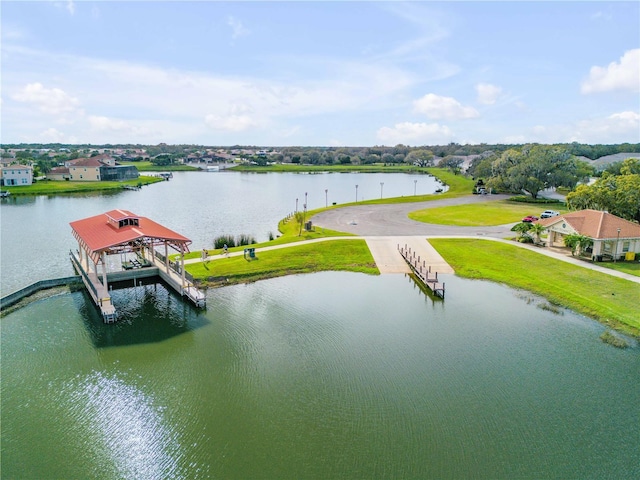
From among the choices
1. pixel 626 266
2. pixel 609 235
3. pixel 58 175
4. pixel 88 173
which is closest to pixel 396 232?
pixel 609 235

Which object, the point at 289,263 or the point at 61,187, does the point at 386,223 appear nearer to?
the point at 289,263

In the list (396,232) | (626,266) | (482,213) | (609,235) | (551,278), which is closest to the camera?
(551,278)

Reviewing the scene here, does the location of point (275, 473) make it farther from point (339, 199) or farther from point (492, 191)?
point (492, 191)

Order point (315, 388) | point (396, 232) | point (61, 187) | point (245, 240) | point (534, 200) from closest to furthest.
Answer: point (315, 388), point (245, 240), point (396, 232), point (534, 200), point (61, 187)

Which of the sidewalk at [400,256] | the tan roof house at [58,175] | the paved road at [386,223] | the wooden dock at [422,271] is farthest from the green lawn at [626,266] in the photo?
the tan roof house at [58,175]

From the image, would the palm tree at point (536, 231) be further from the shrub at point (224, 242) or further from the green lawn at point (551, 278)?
the shrub at point (224, 242)

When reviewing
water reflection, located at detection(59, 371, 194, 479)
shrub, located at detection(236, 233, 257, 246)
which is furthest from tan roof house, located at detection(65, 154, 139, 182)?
water reflection, located at detection(59, 371, 194, 479)

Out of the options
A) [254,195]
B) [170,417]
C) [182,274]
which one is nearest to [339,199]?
[254,195]
